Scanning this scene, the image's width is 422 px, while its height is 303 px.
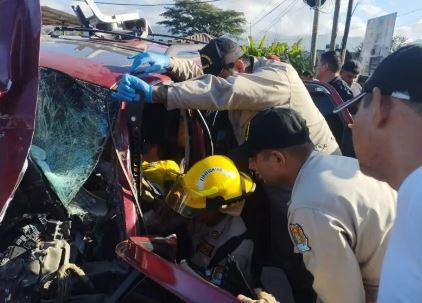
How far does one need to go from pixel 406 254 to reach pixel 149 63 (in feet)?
6.71

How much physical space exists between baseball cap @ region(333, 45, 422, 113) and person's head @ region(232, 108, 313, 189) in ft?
3.06

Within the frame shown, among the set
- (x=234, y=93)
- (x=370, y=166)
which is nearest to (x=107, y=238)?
(x=234, y=93)

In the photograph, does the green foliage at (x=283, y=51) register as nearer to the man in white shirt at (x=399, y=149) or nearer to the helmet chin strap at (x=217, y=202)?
the helmet chin strap at (x=217, y=202)

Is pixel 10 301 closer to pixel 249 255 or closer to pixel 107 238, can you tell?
pixel 107 238

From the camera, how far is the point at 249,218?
241 centimetres

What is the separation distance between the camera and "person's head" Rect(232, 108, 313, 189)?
2.04 m

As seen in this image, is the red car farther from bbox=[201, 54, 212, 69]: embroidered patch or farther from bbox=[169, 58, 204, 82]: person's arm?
bbox=[201, 54, 212, 69]: embroidered patch

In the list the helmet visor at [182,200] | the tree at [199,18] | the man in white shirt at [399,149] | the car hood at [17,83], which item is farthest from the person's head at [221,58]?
the tree at [199,18]

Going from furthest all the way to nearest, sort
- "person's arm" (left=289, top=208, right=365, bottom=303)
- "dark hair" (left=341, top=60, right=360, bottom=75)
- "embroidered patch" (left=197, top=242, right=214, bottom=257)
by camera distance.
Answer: "dark hair" (left=341, top=60, right=360, bottom=75), "embroidered patch" (left=197, top=242, right=214, bottom=257), "person's arm" (left=289, top=208, right=365, bottom=303)

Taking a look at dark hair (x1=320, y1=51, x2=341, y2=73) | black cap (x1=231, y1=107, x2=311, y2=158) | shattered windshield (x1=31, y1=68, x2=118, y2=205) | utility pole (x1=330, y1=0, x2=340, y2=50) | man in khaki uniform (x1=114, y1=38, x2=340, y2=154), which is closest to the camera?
black cap (x1=231, y1=107, x2=311, y2=158)

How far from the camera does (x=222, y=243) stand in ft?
7.41

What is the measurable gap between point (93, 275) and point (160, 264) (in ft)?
1.28

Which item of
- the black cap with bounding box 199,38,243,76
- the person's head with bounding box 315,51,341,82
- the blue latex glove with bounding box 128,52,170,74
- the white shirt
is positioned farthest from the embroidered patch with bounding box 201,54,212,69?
the person's head with bounding box 315,51,341,82

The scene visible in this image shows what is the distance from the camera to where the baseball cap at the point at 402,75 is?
1017 mm
